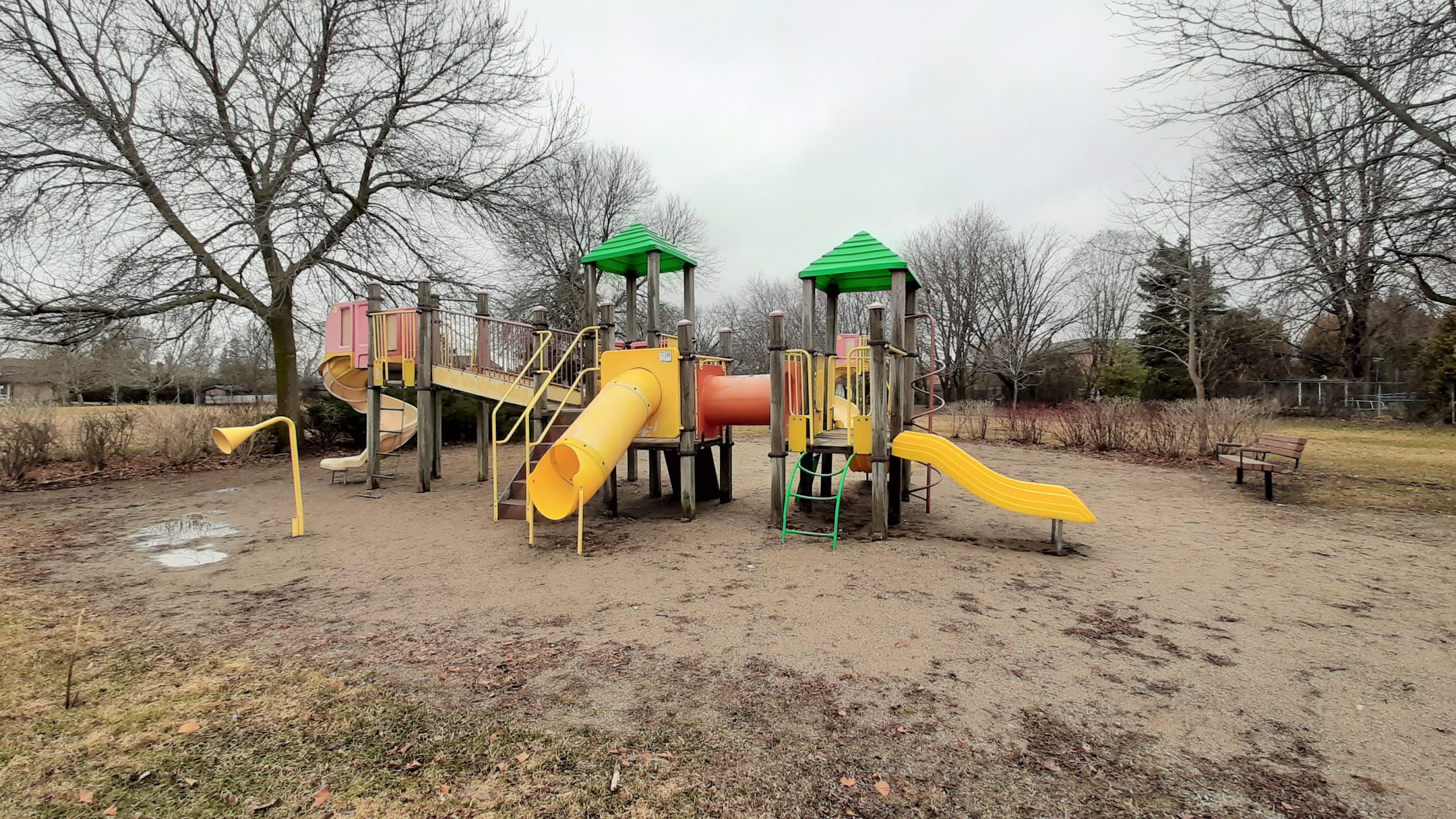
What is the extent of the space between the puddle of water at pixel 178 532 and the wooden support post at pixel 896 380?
758 cm

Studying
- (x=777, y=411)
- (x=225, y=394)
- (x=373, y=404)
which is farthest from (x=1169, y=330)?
(x=225, y=394)

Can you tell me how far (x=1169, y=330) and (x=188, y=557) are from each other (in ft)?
121

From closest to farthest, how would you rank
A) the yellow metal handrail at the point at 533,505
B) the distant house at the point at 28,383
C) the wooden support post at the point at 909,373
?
the yellow metal handrail at the point at 533,505 < the wooden support post at the point at 909,373 < the distant house at the point at 28,383

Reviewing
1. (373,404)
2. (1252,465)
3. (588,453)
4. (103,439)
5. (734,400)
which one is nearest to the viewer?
(588,453)

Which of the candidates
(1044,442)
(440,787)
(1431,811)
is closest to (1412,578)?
(1431,811)

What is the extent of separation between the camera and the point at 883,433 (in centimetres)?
661

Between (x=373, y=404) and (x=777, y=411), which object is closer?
(x=777, y=411)

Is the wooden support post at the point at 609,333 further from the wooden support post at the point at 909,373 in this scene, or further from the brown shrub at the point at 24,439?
the brown shrub at the point at 24,439

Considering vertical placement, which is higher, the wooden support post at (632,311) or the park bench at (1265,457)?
the wooden support post at (632,311)

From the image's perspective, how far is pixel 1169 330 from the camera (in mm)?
30703

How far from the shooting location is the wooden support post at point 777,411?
678 centimetres

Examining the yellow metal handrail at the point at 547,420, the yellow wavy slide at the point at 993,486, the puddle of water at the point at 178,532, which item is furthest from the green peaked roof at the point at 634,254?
the puddle of water at the point at 178,532

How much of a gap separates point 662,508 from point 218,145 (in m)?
10.6

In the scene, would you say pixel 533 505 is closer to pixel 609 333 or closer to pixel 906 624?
pixel 609 333
